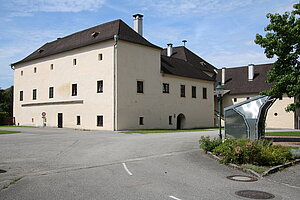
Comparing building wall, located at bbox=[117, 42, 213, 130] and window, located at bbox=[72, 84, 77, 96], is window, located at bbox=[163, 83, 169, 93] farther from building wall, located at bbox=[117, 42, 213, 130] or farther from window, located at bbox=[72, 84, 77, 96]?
window, located at bbox=[72, 84, 77, 96]

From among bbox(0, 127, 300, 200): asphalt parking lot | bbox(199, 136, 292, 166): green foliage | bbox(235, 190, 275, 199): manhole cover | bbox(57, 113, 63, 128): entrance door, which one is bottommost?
bbox(235, 190, 275, 199): manhole cover

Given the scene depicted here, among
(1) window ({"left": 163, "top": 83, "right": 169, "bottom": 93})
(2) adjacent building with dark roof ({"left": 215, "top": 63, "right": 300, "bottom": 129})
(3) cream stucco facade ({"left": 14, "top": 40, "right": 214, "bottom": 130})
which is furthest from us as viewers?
(2) adjacent building with dark roof ({"left": 215, "top": 63, "right": 300, "bottom": 129})

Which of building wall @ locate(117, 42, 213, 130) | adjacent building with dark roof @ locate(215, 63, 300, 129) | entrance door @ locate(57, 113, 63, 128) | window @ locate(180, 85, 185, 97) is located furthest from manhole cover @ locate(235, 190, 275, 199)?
adjacent building with dark roof @ locate(215, 63, 300, 129)

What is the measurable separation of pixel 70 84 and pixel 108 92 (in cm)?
703

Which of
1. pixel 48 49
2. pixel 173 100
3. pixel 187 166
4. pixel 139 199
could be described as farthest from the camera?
pixel 48 49

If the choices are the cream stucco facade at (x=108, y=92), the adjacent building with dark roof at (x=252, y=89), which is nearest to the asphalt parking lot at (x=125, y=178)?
the cream stucco facade at (x=108, y=92)

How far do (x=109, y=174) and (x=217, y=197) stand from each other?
3.73 m

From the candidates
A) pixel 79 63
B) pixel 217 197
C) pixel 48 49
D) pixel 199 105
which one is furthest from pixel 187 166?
pixel 48 49

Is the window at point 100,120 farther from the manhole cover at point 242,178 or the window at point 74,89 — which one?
the manhole cover at point 242,178

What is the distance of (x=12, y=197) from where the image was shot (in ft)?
23.1

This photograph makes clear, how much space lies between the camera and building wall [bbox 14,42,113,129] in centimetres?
3578

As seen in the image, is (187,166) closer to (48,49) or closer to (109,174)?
(109,174)

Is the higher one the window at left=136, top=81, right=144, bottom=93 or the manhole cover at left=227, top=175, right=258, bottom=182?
the window at left=136, top=81, right=144, bottom=93

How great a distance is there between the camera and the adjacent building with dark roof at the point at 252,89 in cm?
4906
